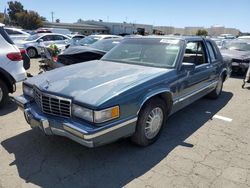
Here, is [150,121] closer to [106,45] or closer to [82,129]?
[82,129]

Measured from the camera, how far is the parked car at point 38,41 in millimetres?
14531

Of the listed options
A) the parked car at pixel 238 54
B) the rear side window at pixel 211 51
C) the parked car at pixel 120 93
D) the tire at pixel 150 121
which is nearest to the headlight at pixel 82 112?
the parked car at pixel 120 93

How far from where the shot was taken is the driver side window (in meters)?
5.08

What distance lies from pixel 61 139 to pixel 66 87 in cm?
106

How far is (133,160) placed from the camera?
3.48m

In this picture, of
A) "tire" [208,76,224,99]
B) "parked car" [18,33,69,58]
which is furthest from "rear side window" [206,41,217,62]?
"parked car" [18,33,69,58]

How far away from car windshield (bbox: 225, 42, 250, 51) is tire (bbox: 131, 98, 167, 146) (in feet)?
31.3

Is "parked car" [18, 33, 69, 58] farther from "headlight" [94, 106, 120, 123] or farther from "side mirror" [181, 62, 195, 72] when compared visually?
"headlight" [94, 106, 120, 123]

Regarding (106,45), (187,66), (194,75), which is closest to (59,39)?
(106,45)

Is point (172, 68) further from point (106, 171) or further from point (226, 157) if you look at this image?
point (106, 171)

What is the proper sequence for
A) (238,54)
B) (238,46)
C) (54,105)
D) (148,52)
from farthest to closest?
(238,46)
(238,54)
(148,52)
(54,105)

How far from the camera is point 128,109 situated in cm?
320

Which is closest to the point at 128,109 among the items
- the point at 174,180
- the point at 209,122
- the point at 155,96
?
the point at 155,96

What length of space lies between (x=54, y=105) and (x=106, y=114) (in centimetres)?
76
